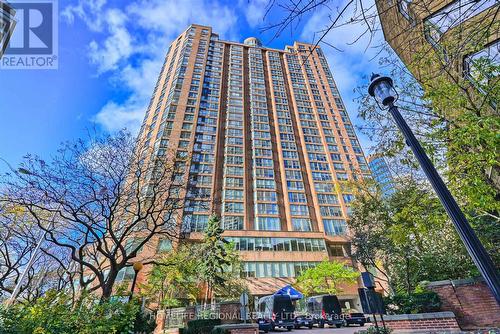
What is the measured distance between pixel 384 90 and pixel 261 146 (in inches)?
1968

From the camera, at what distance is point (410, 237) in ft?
52.0

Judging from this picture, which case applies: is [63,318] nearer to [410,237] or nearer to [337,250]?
[410,237]

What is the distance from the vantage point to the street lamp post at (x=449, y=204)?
2.87m

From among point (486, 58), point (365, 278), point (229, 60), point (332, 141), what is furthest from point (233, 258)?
point (229, 60)

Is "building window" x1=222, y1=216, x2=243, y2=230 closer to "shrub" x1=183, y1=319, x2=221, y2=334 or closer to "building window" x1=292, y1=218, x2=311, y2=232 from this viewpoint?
"building window" x1=292, y1=218, x2=311, y2=232

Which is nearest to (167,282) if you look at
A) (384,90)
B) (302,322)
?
(302,322)

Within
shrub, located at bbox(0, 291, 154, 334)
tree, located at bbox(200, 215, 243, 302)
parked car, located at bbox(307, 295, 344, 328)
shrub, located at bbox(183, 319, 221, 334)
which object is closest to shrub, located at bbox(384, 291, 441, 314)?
shrub, located at bbox(183, 319, 221, 334)

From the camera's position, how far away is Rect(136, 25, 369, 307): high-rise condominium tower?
1580 inches

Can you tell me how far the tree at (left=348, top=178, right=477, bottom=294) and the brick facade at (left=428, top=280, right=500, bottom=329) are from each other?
46.9 inches

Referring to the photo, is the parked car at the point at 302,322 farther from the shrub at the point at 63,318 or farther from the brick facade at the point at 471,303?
the shrub at the point at 63,318

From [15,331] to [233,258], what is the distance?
26.0 m

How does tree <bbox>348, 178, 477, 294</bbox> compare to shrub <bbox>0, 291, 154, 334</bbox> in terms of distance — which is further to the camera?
tree <bbox>348, 178, 477, 294</bbox>

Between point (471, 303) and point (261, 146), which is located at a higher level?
point (261, 146)

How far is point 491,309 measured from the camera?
27.2ft
